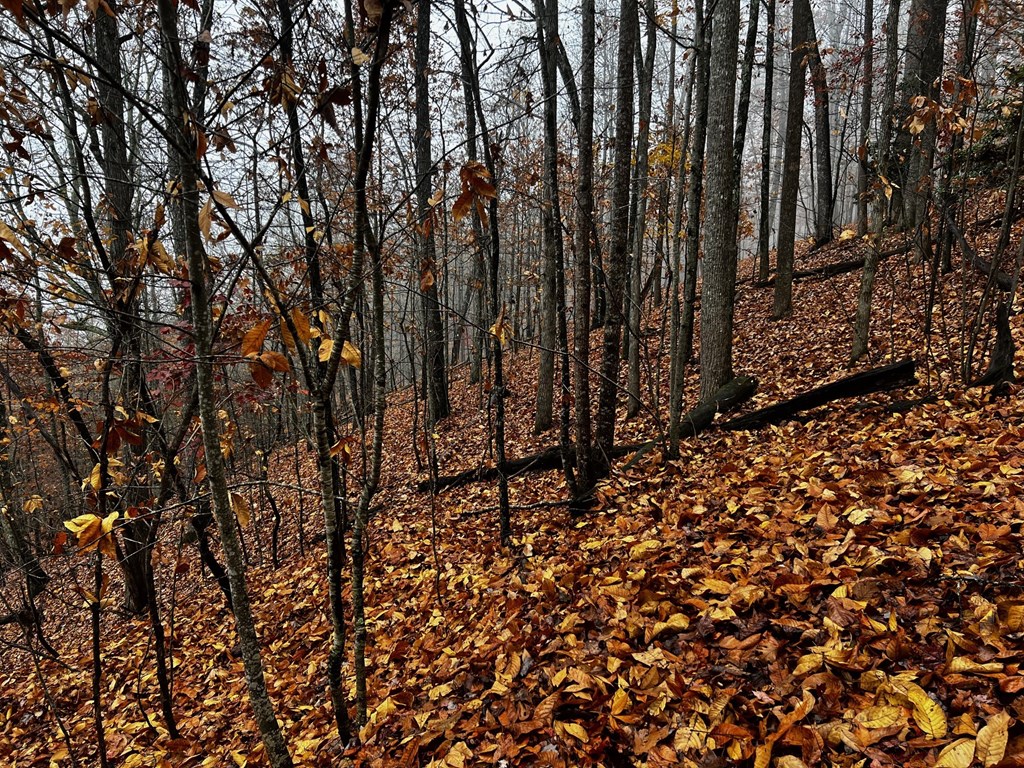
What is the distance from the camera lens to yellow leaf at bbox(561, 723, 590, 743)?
2.27 meters

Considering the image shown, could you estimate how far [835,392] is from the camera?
5441 mm

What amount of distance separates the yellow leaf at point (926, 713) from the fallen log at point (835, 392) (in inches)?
157

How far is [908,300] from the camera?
766 cm

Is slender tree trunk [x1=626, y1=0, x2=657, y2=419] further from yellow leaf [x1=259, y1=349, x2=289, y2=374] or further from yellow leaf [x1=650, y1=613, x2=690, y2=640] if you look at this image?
yellow leaf [x1=259, y1=349, x2=289, y2=374]

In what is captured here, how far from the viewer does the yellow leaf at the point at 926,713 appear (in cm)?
175

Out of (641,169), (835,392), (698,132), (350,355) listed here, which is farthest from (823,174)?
(350,355)

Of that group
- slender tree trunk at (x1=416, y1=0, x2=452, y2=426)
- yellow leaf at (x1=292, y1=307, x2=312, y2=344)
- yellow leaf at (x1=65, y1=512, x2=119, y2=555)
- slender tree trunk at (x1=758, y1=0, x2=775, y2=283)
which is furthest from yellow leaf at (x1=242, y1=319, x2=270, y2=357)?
slender tree trunk at (x1=758, y1=0, x2=775, y2=283)

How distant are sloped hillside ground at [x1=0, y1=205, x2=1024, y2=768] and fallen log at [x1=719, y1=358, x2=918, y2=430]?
18 centimetres

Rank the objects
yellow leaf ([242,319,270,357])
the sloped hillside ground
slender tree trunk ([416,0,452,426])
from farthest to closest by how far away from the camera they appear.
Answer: slender tree trunk ([416,0,452,426])
the sloped hillside ground
yellow leaf ([242,319,270,357])

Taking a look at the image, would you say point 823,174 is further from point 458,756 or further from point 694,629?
point 458,756

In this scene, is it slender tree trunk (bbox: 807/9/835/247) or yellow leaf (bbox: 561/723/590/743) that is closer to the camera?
yellow leaf (bbox: 561/723/590/743)

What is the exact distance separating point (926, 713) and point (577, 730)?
1337 millimetres

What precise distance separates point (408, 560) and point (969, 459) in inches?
198

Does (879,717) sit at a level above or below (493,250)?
below
